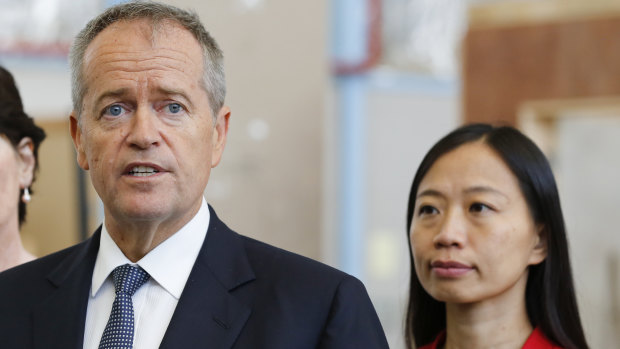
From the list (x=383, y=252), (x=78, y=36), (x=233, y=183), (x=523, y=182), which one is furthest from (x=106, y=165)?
(x=383, y=252)

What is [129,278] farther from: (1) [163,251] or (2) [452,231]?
(2) [452,231]

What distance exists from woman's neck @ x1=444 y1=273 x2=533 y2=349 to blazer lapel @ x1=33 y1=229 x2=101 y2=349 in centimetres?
94

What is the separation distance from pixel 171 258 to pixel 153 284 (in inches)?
2.3

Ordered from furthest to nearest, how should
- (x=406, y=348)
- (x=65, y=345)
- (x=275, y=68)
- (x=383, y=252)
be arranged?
(x=383, y=252) < (x=275, y=68) < (x=406, y=348) < (x=65, y=345)

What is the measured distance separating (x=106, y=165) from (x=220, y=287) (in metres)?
0.31

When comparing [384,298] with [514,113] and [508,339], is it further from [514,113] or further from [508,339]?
[508,339]

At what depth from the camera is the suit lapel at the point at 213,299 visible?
65.0 inches

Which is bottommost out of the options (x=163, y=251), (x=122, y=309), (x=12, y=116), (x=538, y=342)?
(x=538, y=342)

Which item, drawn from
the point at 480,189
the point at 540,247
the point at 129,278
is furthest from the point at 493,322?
the point at 129,278

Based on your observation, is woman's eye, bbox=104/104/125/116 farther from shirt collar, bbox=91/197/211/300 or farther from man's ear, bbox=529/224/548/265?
man's ear, bbox=529/224/548/265

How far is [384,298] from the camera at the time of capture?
836 centimetres

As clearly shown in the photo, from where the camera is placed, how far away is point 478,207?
88.8 inches

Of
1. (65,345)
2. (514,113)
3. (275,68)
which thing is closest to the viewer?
(65,345)

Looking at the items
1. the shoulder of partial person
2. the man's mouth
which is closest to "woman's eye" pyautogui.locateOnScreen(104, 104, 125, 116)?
the man's mouth
